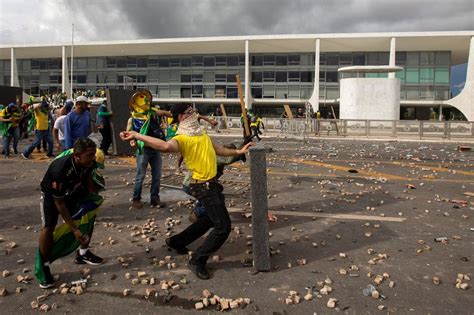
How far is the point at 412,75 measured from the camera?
168 ft

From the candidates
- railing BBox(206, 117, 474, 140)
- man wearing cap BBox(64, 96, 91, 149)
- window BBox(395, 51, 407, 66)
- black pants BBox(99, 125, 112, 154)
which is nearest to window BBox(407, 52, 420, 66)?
window BBox(395, 51, 407, 66)

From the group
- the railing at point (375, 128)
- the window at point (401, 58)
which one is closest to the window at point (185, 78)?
the window at point (401, 58)

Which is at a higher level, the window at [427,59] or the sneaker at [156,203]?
the window at [427,59]

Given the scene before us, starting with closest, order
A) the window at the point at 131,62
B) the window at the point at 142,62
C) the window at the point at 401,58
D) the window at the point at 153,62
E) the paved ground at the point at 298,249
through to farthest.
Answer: the paved ground at the point at 298,249
the window at the point at 401,58
the window at the point at 153,62
the window at the point at 142,62
the window at the point at 131,62

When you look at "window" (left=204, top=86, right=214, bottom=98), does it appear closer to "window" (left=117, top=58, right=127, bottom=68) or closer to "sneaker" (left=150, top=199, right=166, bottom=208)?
"window" (left=117, top=58, right=127, bottom=68)

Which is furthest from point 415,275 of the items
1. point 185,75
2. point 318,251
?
point 185,75

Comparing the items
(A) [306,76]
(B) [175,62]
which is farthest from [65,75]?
(A) [306,76]

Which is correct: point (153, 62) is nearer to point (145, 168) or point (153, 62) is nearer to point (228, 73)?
point (228, 73)

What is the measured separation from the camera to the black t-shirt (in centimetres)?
375

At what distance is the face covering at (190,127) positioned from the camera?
4.29 m

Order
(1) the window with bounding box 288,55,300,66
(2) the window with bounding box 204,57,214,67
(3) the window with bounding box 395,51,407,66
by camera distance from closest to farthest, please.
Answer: (3) the window with bounding box 395,51,407,66 < (1) the window with bounding box 288,55,300,66 < (2) the window with bounding box 204,57,214,67

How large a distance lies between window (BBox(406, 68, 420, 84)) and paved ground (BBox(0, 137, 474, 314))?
45553 millimetres

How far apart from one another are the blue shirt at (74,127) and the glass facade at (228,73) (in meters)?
45.5

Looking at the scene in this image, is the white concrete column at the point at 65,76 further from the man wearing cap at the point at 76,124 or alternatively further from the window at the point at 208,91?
the man wearing cap at the point at 76,124
